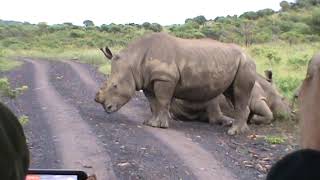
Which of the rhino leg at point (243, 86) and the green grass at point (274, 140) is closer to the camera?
the green grass at point (274, 140)

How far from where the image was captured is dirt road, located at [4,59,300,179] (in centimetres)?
371

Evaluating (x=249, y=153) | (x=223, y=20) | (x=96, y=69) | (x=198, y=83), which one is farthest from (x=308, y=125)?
(x=96, y=69)

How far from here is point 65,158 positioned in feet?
12.4

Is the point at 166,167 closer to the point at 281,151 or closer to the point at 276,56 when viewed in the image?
the point at 281,151

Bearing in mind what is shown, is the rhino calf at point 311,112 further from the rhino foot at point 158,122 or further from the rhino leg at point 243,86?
the rhino leg at point 243,86

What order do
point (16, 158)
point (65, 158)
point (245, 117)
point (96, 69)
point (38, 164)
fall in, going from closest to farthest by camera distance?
point (16, 158)
point (38, 164)
point (65, 158)
point (245, 117)
point (96, 69)

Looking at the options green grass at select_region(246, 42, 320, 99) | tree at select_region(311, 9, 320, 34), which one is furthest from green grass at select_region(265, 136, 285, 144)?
tree at select_region(311, 9, 320, 34)

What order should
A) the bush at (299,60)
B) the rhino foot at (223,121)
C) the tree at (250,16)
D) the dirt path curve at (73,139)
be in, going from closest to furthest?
1. the dirt path curve at (73,139)
2. the rhino foot at (223,121)
3. the tree at (250,16)
4. the bush at (299,60)

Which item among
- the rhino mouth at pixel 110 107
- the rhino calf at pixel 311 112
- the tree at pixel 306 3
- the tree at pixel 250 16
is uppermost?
the rhino calf at pixel 311 112

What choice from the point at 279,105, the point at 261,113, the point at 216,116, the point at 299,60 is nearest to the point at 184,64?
the point at 216,116

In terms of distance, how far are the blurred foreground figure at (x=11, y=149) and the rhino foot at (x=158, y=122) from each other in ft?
15.5

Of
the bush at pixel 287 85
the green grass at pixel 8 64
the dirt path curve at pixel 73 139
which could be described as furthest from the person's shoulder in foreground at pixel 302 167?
the green grass at pixel 8 64

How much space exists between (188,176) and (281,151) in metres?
1.10

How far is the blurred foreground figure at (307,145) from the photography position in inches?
27.6
